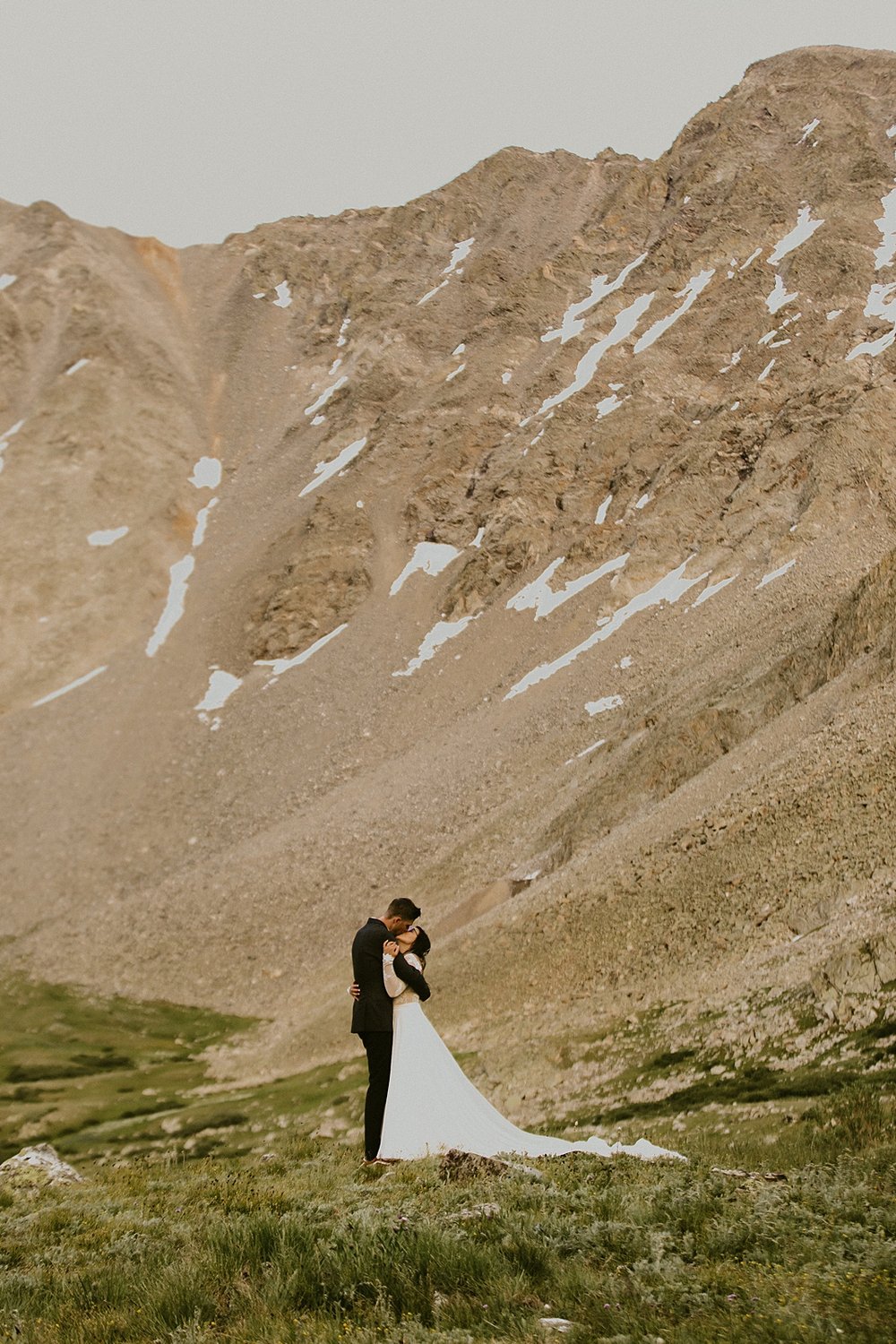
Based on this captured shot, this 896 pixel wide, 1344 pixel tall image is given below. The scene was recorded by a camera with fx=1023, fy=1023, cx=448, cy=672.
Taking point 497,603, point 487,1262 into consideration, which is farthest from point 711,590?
point 487,1262

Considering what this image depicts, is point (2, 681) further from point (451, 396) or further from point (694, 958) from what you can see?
point (694, 958)

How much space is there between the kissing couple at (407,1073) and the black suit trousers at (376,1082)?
0.01m

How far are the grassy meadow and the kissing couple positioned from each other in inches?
29.2

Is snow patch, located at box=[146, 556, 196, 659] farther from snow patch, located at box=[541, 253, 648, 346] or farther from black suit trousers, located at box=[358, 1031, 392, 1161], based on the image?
black suit trousers, located at box=[358, 1031, 392, 1161]

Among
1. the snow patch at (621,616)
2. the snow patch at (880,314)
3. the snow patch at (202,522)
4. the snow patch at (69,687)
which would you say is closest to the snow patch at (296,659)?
the snow patch at (69,687)

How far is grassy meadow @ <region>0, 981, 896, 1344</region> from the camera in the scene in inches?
230

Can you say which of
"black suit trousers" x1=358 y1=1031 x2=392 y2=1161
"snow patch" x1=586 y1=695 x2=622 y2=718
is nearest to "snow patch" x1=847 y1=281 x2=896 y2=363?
"snow patch" x1=586 y1=695 x2=622 y2=718

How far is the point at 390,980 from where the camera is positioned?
12875 mm

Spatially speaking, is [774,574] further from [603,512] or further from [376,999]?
[376,999]

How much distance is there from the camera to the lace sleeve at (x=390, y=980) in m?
12.8

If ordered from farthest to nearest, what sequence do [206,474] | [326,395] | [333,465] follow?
[326,395]
[206,474]
[333,465]

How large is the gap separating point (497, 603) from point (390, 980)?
94.4 m

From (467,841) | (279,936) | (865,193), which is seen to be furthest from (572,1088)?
(865,193)

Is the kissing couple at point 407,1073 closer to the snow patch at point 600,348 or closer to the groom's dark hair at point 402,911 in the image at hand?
the groom's dark hair at point 402,911
